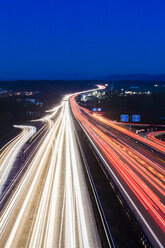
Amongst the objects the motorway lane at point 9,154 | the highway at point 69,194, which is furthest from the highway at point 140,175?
the motorway lane at point 9,154

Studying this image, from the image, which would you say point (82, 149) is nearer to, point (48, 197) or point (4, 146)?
point (4, 146)

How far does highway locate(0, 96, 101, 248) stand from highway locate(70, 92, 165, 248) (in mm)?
2798

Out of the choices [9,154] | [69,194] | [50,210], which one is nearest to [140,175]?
[69,194]

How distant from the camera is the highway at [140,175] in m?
12.9

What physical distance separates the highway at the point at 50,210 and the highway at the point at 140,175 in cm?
280

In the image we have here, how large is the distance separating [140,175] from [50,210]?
8888 millimetres

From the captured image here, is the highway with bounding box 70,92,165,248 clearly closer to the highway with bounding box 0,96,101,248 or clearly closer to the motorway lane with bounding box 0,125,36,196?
the highway with bounding box 0,96,101,248

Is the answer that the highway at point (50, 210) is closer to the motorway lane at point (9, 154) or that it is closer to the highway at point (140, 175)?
the motorway lane at point (9, 154)

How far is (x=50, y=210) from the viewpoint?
539 inches

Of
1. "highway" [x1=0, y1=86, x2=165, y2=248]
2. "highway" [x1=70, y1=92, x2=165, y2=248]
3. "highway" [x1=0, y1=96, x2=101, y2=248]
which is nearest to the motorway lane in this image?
"highway" [x1=0, y1=86, x2=165, y2=248]

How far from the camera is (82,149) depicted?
27.9m

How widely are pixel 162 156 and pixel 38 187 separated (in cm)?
1476

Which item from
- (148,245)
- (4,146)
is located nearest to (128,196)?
(148,245)

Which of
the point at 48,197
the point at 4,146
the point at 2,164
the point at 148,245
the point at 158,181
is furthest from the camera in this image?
the point at 4,146
